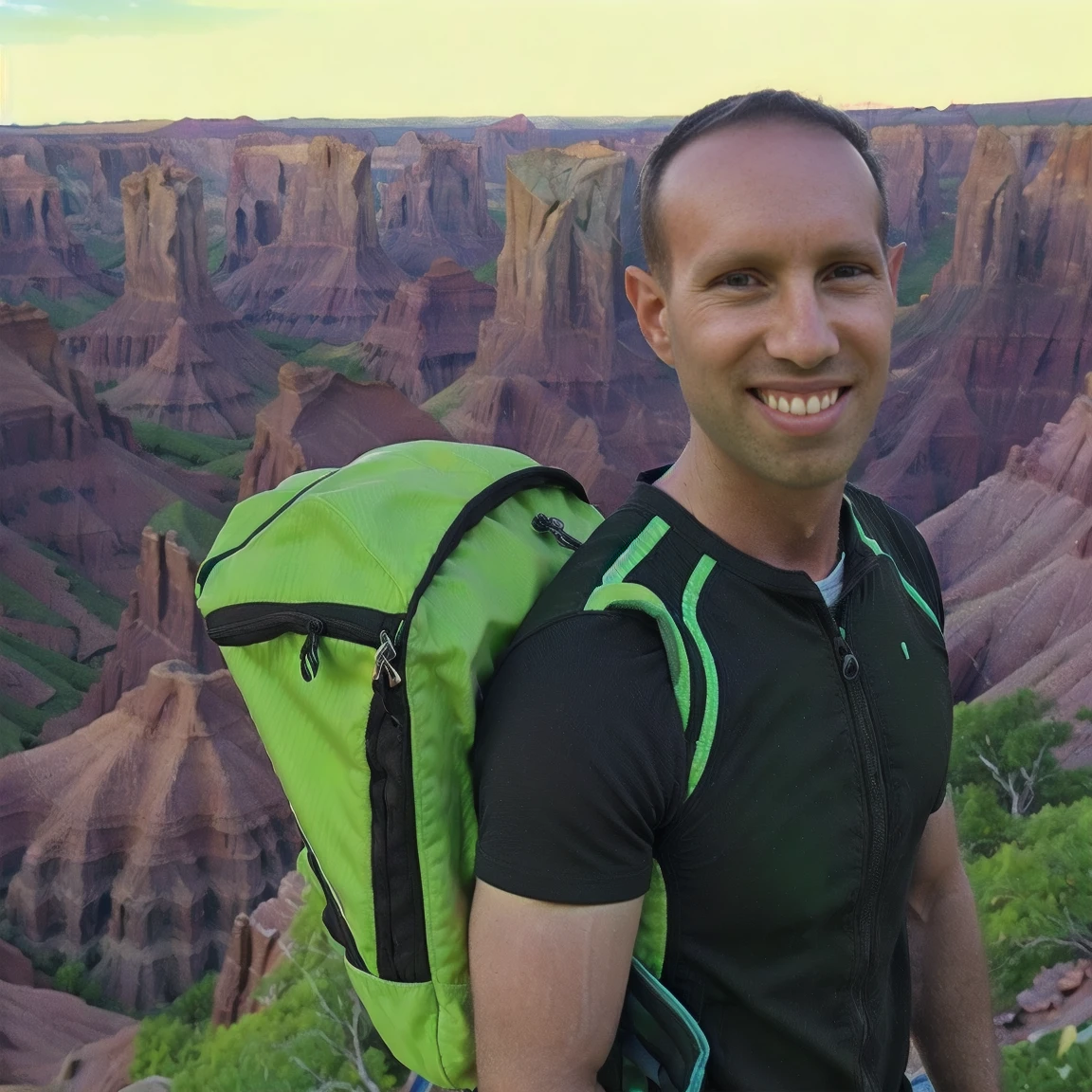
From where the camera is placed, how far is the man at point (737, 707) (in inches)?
63.7

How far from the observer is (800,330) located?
1742 millimetres

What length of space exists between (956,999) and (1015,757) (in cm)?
1491

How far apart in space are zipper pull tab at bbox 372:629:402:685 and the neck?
58 centimetres

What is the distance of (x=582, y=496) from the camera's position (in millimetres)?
2301

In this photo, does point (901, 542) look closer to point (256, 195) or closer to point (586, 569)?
point (586, 569)

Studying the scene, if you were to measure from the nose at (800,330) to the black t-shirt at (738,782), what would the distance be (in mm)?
Answer: 319

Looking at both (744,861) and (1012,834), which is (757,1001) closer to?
(744,861)

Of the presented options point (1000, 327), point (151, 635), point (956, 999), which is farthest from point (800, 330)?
point (1000, 327)

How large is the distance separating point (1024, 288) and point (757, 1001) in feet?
134

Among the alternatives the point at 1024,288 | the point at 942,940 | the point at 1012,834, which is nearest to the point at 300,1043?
the point at 1012,834

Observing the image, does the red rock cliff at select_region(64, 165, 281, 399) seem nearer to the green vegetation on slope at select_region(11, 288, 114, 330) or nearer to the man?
the green vegetation on slope at select_region(11, 288, 114, 330)

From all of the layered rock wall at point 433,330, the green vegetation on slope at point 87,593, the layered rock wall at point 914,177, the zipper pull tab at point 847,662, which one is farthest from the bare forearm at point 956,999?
the layered rock wall at point 914,177

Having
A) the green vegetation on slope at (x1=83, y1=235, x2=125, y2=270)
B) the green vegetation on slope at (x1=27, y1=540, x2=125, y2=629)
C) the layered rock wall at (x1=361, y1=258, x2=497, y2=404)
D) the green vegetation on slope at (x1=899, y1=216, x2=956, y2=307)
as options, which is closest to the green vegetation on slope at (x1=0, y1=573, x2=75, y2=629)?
the green vegetation on slope at (x1=27, y1=540, x2=125, y2=629)

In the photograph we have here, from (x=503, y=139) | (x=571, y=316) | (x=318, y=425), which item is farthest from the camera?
(x=503, y=139)
